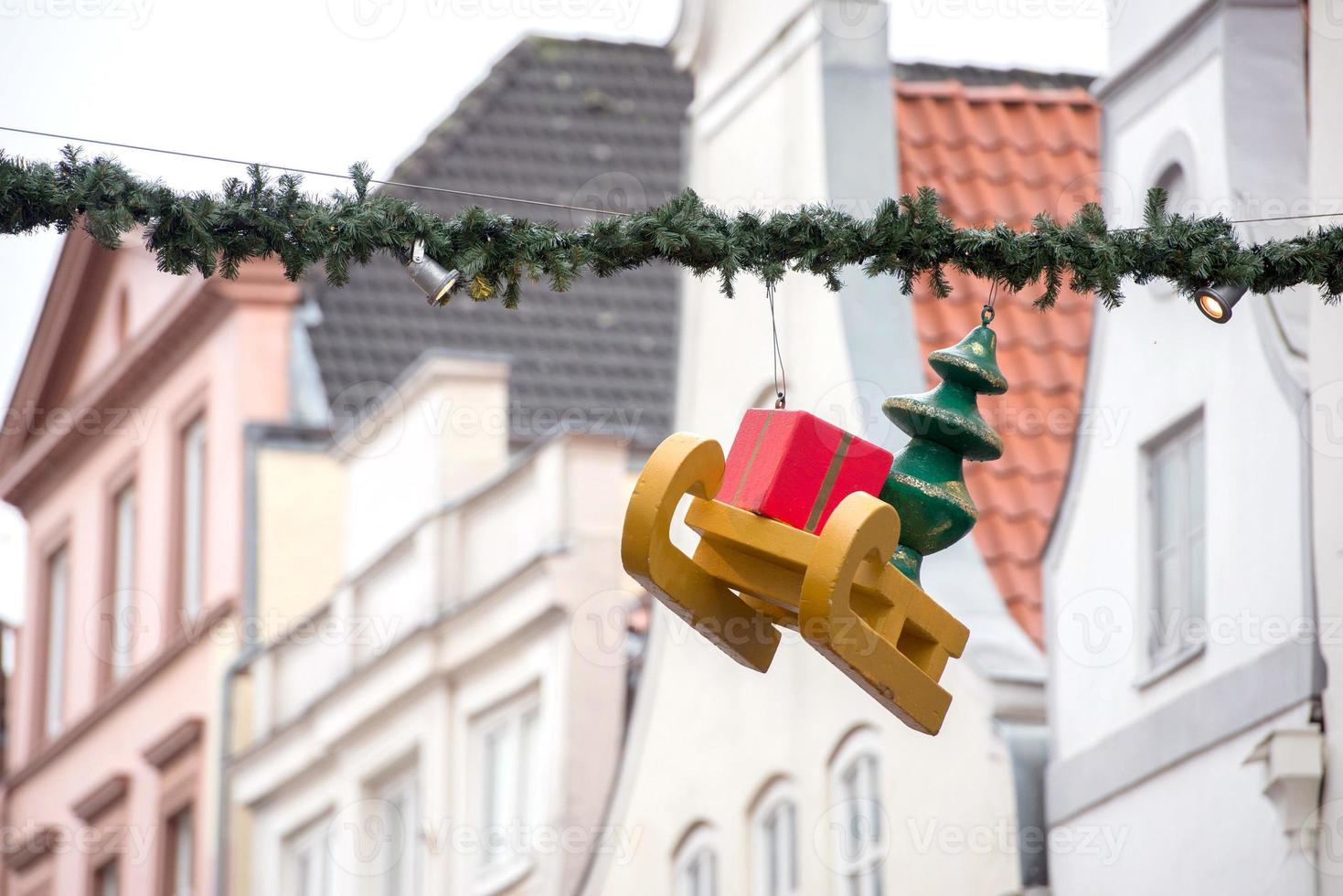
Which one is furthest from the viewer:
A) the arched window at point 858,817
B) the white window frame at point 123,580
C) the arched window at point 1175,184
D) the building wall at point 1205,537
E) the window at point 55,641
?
the window at point 55,641

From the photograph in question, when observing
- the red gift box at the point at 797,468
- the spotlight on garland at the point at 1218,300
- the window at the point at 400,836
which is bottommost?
the red gift box at the point at 797,468

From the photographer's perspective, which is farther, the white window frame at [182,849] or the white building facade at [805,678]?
the white window frame at [182,849]

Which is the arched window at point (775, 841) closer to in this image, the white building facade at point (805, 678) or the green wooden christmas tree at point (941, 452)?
the white building facade at point (805, 678)

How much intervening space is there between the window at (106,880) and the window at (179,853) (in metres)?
1.21

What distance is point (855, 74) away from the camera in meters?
15.1

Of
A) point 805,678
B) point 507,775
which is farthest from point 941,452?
point 507,775

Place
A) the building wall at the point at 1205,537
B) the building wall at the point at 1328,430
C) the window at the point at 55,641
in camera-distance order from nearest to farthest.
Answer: the building wall at the point at 1328,430
the building wall at the point at 1205,537
the window at the point at 55,641

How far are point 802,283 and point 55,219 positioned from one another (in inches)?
316

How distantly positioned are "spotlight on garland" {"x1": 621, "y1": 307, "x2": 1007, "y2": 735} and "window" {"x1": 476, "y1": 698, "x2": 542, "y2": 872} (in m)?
9.38

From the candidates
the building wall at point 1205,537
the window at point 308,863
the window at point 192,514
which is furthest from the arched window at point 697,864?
the window at point 192,514

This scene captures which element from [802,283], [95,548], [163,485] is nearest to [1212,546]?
[802,283]

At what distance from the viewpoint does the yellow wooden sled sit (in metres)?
6.82

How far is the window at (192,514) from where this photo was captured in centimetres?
2247

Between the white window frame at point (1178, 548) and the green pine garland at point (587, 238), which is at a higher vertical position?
the white window frame at point (1178, 548)
